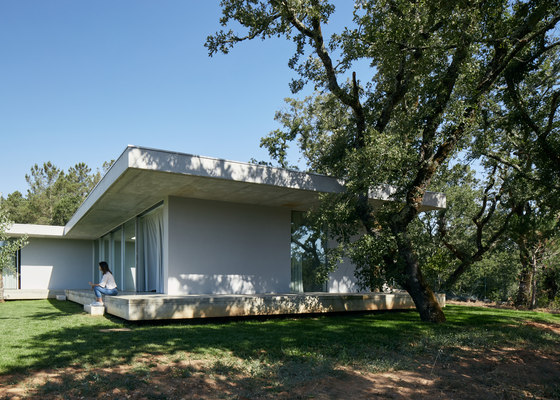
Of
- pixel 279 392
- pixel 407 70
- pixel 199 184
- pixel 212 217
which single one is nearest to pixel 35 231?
pixel 212 217

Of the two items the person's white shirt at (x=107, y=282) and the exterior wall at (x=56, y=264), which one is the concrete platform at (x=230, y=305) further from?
the exterior wall at (x=56, y=264)

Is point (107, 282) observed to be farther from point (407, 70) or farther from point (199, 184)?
point (407, 70)

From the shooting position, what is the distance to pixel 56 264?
2045 cm

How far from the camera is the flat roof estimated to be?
8023 millimetres

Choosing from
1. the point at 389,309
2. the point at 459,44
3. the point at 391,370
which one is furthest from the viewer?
the point at 389,309

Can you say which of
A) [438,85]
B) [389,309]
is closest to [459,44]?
[438,85]

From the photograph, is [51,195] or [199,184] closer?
[199,184]

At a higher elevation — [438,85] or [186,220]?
[438,85]

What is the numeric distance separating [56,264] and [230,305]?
50.4 ft

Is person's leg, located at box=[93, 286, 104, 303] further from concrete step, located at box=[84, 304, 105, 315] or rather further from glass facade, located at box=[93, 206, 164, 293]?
glass facade, located at box=[93, 206, 164, 293]

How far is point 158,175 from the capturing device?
27.5ft

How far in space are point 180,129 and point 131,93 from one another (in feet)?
10.0

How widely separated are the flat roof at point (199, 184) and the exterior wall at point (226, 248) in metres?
0.39

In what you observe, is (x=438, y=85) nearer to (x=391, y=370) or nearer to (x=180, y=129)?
(x=391, y=370)
